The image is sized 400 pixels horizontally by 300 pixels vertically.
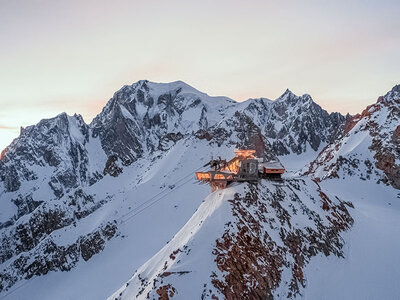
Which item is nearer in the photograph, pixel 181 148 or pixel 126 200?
pixel 126 200

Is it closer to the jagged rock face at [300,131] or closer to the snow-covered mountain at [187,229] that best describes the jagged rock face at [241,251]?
the snow-covered mountain at [187,229]

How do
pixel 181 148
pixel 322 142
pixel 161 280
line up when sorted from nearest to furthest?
pixel 161 280
pixel 181 148
pixel 322 142

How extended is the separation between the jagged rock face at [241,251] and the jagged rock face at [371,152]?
149 ft

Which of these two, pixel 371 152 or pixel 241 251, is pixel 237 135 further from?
pixel 241 251

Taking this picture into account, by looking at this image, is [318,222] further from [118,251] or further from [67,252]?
[67,252]

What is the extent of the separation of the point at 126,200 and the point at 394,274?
56697 mm

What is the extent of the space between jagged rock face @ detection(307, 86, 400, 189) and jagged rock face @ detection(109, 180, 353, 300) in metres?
45.3

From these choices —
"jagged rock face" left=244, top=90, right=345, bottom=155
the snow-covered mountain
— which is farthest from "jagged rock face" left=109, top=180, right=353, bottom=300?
"jagged rock face" left=244, top=90, right=345, bottom=155

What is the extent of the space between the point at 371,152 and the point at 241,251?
69807 millimetres

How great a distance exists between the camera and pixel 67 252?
219 ft

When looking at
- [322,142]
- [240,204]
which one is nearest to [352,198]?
[240,204]

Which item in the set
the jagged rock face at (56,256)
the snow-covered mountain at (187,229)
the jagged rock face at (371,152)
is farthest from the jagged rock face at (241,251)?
the jagged rock face at (371,152)

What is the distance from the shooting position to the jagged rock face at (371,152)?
75.1 metres

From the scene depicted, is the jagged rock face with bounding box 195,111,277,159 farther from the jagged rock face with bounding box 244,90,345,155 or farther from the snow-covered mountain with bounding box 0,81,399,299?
the jagged rock face with bounding box 244,90,345,155
